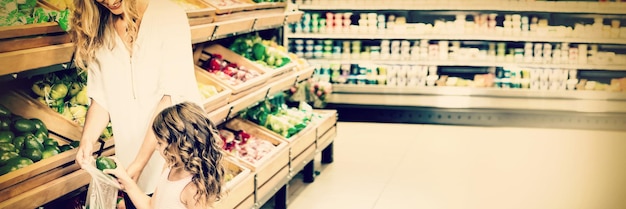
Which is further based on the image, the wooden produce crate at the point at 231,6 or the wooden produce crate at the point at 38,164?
the wooden produce crate at the point at 231,6

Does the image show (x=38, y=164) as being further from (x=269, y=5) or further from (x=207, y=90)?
(x=269, y=5)

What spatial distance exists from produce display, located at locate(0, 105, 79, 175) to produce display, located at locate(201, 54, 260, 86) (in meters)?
1.78

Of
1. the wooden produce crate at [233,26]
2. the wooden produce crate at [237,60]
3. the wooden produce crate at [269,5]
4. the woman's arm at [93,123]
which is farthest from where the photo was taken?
the wooden produce crate at [269,5]

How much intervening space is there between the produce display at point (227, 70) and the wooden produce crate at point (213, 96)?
0.21 meters

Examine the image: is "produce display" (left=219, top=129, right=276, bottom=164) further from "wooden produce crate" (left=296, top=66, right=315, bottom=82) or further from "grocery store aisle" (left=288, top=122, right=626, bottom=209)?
"wooden produce crate" (left=296, top=66, right=315, bottom=82)

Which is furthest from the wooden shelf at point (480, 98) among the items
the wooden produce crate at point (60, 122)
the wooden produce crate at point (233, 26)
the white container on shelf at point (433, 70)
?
the wooden produce crate at point (60, 122)

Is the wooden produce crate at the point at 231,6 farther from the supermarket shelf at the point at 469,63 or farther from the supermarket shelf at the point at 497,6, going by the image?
the supermarket shelf at the point at 469,63

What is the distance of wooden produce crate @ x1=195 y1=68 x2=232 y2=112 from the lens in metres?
3.85

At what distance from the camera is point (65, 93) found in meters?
3.06

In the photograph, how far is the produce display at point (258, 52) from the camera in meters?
5.22

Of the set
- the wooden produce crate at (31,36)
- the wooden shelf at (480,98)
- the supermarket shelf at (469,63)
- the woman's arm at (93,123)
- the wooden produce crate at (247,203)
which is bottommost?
the wooden shelf at (480,98)

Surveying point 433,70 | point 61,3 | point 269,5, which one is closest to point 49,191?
point 61,3

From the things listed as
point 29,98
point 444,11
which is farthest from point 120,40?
point 444,11

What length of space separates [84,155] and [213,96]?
4.37 ft
